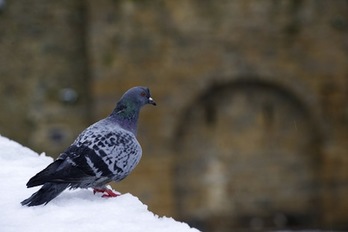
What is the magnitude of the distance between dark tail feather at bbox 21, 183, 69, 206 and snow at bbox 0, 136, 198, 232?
0.06 feet

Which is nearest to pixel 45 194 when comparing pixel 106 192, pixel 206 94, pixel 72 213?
pixel 72 213

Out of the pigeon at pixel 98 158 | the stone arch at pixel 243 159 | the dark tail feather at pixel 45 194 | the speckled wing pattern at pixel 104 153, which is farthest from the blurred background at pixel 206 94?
the dark tail feather at pixel 45 194

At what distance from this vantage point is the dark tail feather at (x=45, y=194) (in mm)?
2557

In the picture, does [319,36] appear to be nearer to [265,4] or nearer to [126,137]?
[265,4]

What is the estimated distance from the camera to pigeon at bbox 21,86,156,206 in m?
2.69

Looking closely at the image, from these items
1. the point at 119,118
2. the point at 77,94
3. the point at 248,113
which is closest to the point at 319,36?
the point at 248,113

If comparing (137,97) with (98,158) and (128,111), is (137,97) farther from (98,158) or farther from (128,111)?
(98,158)

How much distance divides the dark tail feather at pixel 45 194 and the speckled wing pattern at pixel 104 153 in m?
0.18

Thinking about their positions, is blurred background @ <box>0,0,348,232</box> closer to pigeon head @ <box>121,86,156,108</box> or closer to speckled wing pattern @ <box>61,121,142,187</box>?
pigeon head @ <box>121,86,156,108</box>

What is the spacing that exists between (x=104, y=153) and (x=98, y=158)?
1.5 inches

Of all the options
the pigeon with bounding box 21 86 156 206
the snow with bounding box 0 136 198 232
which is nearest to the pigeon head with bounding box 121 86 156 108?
the pigeon with bounding box 21 86 156 206

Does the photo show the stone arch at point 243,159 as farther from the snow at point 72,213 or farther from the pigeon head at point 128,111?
the snow at point 72,213

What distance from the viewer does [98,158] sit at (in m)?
2.97

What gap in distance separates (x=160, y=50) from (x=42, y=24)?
138 centimetres
